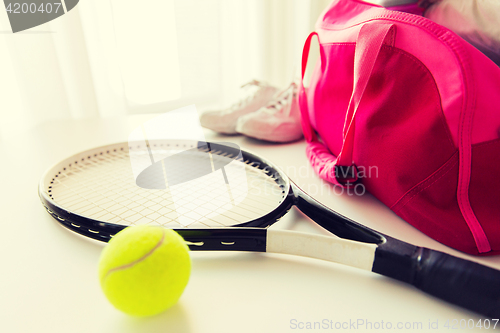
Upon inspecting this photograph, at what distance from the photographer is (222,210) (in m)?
0.56

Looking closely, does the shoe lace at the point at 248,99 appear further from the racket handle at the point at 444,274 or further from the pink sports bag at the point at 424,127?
the racket handle at the point at 444,274

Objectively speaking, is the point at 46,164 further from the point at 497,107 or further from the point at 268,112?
the point at 497,107

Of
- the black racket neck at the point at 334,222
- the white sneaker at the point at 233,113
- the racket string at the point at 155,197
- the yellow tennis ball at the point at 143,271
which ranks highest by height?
the yellow tennis ball at the point at 143,271

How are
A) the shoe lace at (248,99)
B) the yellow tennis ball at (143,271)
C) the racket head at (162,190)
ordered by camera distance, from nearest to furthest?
the yellow tennis ball at (143,271), the racket head at (162,190), the shoe lace at (248,99)

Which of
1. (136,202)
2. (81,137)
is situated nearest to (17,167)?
(81,137)

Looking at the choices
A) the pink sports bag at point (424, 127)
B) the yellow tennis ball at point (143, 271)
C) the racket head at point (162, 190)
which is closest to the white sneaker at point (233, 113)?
the racket head at point (162, 190)

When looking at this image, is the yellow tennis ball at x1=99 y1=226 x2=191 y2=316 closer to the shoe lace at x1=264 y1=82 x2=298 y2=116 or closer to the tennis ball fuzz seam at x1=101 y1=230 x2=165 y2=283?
the tennis ball fuzz seam at x1=101 y1=230 x2=165 y2=283

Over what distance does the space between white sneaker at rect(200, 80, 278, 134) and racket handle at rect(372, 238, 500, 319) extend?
0.67 meters

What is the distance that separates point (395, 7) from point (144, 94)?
1.13 metres

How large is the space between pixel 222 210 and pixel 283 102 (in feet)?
1.69

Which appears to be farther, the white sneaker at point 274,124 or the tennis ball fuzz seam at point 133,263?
the white sneaker at point 274,124

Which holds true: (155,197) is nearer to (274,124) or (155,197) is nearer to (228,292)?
(228,292)

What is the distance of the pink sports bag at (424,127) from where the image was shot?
0.41 metres

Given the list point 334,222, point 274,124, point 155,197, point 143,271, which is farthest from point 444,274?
point 274,124
